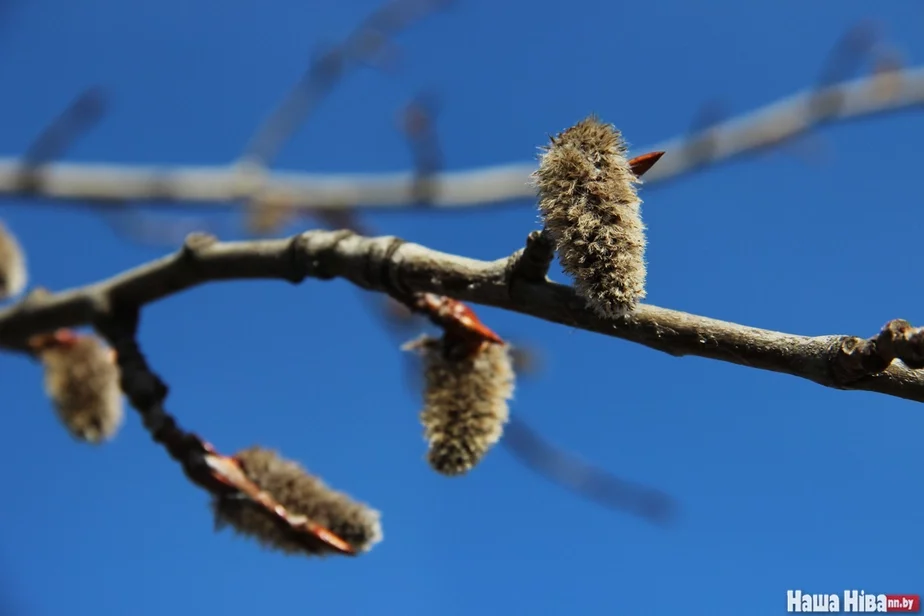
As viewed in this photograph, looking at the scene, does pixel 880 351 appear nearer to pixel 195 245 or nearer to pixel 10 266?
pixel 195 245

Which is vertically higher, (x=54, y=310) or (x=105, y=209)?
(x=105, y=209)

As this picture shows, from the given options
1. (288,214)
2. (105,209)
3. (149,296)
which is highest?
(288,214)

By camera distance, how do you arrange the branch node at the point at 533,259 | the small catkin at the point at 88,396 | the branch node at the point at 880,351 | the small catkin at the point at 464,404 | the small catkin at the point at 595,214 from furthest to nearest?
Result: the small catkin at the point at 88,396
the small catkin at the point at 464,404
the branch node at the point at 533,259
the small catkin at the point at 595,214
the branch node at the point at 880,351

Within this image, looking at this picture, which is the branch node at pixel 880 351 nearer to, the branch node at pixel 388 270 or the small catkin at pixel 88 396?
the branch node at pixel 388 270

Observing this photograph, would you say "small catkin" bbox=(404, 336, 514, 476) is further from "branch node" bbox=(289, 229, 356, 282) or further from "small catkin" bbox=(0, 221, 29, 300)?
"small catkin" bbox=(0, 221, 29, 300)

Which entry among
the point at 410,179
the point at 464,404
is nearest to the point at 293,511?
the point at 464,404

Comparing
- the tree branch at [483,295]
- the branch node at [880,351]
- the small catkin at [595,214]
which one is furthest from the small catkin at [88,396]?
the branch node at [880,351]

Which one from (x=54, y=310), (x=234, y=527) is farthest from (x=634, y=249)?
(x=54, y=310)

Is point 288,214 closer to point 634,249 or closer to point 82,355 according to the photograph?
point 82,355
